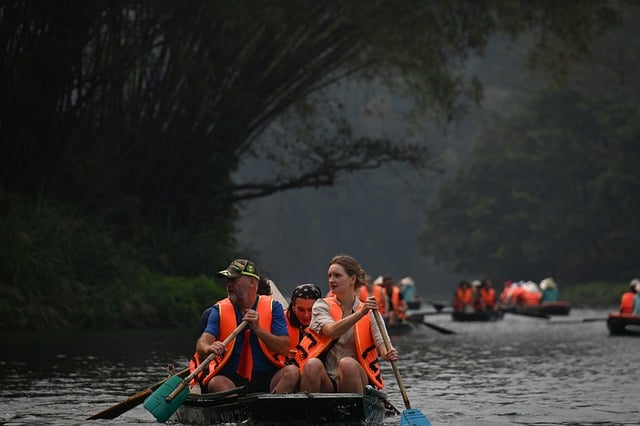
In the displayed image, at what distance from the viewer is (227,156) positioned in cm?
3506

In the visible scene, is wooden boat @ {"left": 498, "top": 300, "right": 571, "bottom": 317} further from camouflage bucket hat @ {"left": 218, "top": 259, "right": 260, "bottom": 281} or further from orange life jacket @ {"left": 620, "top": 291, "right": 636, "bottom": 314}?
camouflage bucket hat @ {"left": 218, "top": 259, "right": 260, "bottom": 281}

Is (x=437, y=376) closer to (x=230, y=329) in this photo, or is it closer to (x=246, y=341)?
(x=246, y=341)

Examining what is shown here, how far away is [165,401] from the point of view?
11.2 metres

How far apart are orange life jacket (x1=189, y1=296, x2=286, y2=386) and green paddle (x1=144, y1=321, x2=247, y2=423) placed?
0.70ft

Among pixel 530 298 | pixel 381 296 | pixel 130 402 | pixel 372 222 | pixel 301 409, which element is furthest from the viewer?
pixel 372 222

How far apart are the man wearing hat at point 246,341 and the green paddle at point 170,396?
0.19 metres

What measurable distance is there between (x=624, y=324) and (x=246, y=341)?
759 inches

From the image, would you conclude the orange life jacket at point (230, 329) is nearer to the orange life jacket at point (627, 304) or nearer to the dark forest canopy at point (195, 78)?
the dark forest canopy at point (195, 78)

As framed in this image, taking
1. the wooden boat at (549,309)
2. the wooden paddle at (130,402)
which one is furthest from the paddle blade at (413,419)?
the wooden boat at (549,309)

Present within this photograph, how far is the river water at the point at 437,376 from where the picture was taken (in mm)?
13172

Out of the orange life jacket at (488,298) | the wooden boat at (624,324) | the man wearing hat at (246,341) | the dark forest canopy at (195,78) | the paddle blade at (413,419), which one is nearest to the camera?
the paddle blade at (413,419)

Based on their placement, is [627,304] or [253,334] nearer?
[253,334]

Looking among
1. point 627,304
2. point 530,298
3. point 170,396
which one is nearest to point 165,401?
point 170,396

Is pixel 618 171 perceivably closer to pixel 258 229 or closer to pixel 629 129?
pixel 629 129
